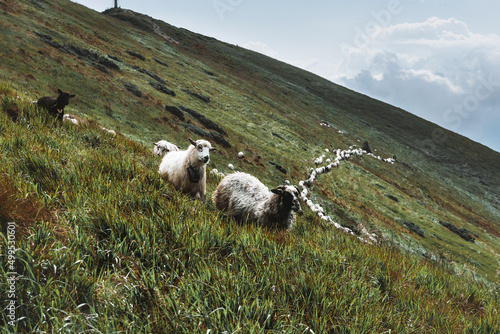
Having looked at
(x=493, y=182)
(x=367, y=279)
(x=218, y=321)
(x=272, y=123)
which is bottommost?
(x=218, y=321)

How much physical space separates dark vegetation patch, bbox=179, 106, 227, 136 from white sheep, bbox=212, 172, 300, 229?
18562 millimetres

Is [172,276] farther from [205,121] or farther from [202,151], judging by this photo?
[205,121]

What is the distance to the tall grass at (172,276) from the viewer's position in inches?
73.7

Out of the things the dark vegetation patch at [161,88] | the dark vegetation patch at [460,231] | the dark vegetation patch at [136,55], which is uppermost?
the dark vegetation patch at [136,55]

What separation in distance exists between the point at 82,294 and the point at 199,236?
3.92ft

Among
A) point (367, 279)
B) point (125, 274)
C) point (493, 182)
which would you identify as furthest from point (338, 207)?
point (493, 182)

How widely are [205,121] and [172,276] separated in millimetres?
23997

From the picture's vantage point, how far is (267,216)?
20.0 feet

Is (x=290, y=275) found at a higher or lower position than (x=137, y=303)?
higher

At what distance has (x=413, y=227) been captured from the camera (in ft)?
76.2

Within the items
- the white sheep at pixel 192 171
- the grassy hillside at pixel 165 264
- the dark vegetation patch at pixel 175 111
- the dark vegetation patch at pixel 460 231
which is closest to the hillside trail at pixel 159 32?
the dark vegetation patch at pixel 175 111

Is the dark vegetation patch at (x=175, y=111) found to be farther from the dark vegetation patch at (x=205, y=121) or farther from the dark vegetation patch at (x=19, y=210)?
the dark vegetation patch at (x=19, y=210)

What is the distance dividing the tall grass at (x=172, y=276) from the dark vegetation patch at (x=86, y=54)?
27193 millimetres

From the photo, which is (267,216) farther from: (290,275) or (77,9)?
(77,9)
